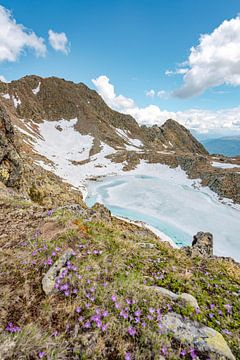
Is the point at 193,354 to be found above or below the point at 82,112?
below

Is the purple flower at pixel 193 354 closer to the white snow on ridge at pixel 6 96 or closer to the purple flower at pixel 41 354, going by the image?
the purple flower at pixel 41 354

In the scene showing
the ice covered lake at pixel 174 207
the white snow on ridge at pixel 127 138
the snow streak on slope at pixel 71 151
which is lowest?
the ice covered lake at pixel 174 207

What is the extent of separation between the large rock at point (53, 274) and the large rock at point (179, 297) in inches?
65.3

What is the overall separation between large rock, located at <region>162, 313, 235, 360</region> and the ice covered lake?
58.8ft

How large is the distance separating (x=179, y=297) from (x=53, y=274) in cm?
219

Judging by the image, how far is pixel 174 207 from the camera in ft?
98.7

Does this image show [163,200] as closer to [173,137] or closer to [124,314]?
[124,314]

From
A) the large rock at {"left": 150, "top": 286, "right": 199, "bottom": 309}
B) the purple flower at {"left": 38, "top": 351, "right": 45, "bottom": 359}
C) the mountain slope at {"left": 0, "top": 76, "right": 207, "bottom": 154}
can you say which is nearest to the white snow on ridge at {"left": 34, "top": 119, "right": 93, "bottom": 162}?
the mountain slope at {"left": 0, "top": 76, "right": 207, "bottom": 154}

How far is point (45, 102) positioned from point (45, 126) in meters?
24.4

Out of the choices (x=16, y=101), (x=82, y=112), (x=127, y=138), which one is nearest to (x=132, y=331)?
(x=127, y=138)

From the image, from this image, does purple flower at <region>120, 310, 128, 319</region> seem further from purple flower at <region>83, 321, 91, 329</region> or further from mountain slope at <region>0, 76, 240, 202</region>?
mountain slope at <region>0, 76, 240, 202</region>

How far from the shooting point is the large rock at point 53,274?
9.94ft

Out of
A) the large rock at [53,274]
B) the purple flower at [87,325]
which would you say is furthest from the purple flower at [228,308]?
the large rock at [53,274]

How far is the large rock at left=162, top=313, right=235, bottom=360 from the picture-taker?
246 cm
